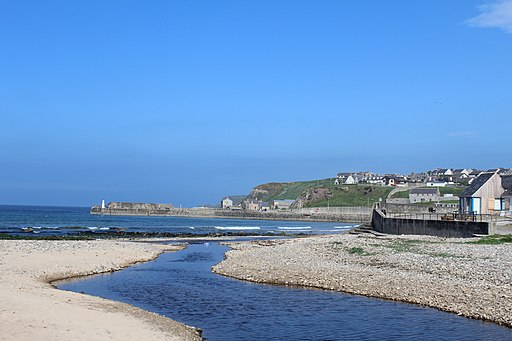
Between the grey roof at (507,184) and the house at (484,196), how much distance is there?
324 millimetres

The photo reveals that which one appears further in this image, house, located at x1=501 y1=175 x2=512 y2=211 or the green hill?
the green hill

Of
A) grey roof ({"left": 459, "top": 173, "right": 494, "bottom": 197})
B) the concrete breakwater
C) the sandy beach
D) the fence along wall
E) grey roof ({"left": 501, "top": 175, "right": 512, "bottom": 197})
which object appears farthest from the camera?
the concrete breakwater

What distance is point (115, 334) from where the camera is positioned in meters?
13.8

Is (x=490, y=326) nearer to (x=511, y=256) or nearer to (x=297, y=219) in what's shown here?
(x=511, y=256)

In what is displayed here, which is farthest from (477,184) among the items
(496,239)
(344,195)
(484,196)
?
(344,195)

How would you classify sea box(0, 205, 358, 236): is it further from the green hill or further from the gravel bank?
the green hill

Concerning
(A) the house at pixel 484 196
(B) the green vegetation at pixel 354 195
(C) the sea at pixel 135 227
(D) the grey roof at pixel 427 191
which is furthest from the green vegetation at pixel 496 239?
(B) the green vegetation at pixel 354 195

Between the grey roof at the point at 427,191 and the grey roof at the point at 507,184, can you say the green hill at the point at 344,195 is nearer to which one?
the grey roof at the point at 427,191

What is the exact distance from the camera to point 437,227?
4562cm

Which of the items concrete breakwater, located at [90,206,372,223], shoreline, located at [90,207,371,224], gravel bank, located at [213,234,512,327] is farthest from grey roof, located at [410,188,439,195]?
gravel bank, located at [213,234,512,327]

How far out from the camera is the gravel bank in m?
19.0

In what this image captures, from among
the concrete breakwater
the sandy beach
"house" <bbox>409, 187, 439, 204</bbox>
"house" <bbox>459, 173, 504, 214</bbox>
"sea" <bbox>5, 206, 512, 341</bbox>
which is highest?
"house" <bbox>409, 187, 439, 204</bbox>

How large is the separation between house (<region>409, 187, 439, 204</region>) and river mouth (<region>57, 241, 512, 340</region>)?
125 meters

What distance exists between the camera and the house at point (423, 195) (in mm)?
144625
